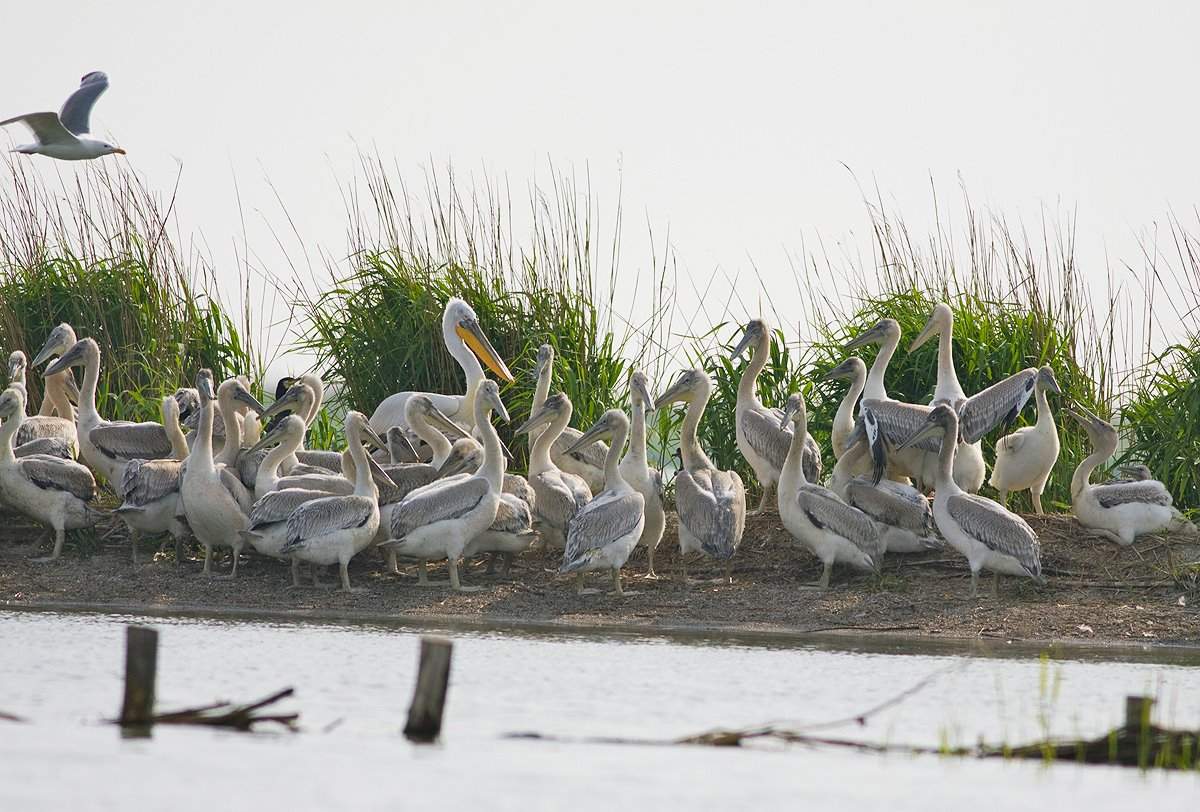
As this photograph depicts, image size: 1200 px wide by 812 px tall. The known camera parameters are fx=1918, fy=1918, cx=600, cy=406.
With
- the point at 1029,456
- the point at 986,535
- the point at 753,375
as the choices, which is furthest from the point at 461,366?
the point at 986,535

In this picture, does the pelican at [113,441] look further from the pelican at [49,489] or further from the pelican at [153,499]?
the pelican at [153,499]

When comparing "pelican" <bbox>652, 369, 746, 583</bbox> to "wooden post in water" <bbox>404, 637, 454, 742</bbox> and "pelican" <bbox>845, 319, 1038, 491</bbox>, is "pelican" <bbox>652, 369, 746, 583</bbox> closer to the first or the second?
"pelican" <bbox>845, 319, 1038, 491</bbox>

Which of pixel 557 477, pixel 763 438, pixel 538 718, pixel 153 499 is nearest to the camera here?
pixel 538 718

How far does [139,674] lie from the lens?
23.0ft

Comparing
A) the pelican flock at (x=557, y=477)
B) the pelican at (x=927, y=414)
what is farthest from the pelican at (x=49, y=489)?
the pelican at (x=927, y=414)

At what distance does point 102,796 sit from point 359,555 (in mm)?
6480

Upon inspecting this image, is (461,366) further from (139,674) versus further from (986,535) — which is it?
(139,674)

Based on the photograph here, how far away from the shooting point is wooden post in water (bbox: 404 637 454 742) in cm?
669

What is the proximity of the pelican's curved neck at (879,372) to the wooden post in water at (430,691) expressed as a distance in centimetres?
662

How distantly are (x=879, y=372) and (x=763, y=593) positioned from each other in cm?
237

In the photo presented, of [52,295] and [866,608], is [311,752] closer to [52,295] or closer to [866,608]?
[866,608]

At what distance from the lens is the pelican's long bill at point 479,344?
14688 mm

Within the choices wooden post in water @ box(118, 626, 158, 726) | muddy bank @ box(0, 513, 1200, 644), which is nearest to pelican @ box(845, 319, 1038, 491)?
muddy bank @ box(0, 513, 1200, 644)

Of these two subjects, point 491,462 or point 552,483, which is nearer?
point 491,462
